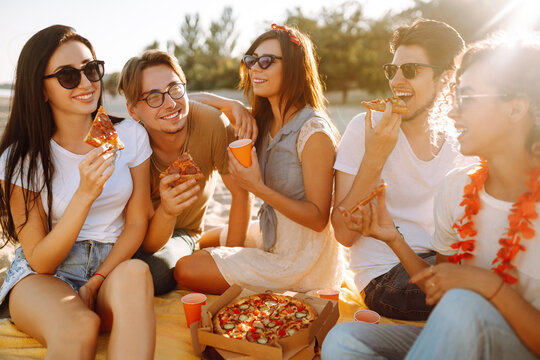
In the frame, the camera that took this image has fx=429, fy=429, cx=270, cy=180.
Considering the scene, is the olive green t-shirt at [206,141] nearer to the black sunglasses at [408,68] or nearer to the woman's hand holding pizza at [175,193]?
the woman's hand holding pizza at [175,193]

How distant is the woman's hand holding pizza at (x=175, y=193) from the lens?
359 centimetres

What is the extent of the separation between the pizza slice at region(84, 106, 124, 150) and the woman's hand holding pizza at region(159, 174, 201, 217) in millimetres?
472

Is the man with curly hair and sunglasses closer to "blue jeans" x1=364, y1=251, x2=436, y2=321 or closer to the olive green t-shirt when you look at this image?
"blue jeans" x1=364, y1=251, x2=436, y2=321

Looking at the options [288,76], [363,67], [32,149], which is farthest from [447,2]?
[32,149]

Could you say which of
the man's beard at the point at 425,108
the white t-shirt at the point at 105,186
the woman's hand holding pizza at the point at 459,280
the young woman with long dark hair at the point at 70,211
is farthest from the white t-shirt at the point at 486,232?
the white t-shirt at the point at 105,186

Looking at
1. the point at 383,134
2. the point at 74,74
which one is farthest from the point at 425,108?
the point at 74,74

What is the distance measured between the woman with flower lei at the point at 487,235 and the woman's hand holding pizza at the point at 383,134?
674 mm

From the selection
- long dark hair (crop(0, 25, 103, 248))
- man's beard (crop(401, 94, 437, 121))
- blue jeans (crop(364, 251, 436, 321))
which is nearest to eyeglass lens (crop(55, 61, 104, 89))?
long dark hair (crop(0, 25, 103, 248))

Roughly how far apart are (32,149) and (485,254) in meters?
3.40

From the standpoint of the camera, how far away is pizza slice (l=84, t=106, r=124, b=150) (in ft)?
10.8

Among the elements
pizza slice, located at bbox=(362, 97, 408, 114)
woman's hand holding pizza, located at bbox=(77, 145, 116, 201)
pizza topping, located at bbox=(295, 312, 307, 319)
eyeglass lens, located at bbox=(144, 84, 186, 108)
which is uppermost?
pizza slice, located at bbox=(362, 97, 408, 114)

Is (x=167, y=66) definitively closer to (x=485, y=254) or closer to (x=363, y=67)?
(x=485, y=254)

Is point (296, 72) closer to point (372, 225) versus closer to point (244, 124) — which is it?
point (244, 124)

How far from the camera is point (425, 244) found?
12.5ft
